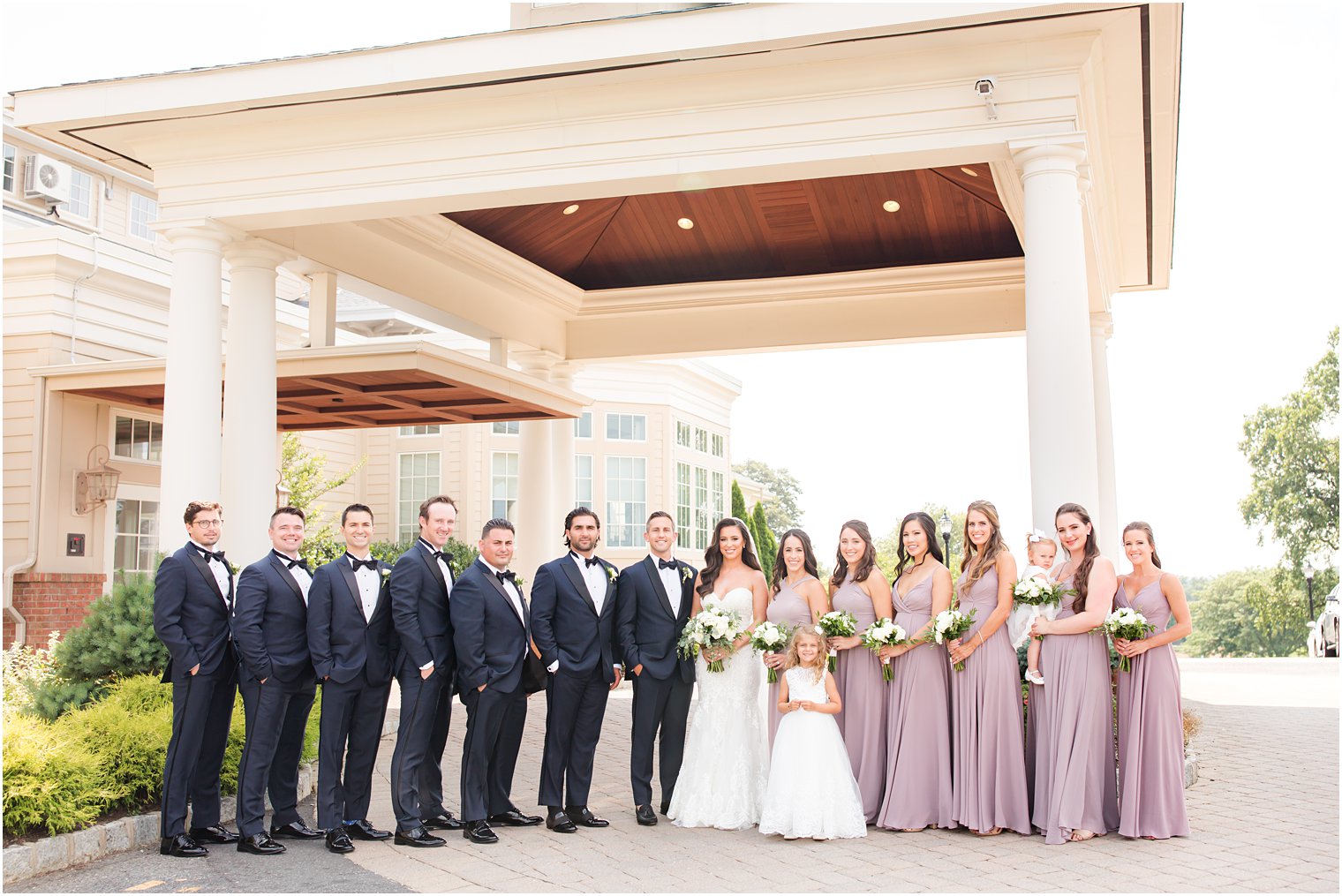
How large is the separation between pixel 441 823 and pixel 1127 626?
4.35 m

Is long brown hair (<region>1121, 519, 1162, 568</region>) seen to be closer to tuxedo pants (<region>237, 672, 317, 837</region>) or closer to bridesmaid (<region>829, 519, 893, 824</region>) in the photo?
bridesmaid (<region>829, 519, 893, 824</region>)

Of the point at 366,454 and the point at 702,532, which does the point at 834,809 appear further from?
the point at 702,532

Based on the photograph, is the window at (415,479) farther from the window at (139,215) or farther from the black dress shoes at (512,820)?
the black dress shoes at (512,820)

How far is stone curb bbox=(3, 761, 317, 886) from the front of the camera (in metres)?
6.02

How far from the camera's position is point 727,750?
7512 mm

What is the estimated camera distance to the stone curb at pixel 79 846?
6023 millimetres

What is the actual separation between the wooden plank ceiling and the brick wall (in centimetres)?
754

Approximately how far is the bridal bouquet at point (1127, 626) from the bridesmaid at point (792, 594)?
1.72m

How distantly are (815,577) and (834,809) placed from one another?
1.48 m

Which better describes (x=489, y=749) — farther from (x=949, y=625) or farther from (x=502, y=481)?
(x=502, y=481)

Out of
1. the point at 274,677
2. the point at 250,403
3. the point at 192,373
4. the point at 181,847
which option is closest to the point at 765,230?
the point at 250,403

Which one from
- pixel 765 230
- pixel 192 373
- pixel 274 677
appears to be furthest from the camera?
pixel 765 230

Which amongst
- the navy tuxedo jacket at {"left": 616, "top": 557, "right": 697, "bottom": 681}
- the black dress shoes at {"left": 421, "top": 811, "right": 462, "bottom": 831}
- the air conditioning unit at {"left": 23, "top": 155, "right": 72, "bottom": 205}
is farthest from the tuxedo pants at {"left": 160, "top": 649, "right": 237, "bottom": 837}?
the air conditioning unit at {"left": 23, "top": 155, "right": 72, "bottom": 205}

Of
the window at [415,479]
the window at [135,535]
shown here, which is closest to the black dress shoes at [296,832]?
the window at [135,535]
